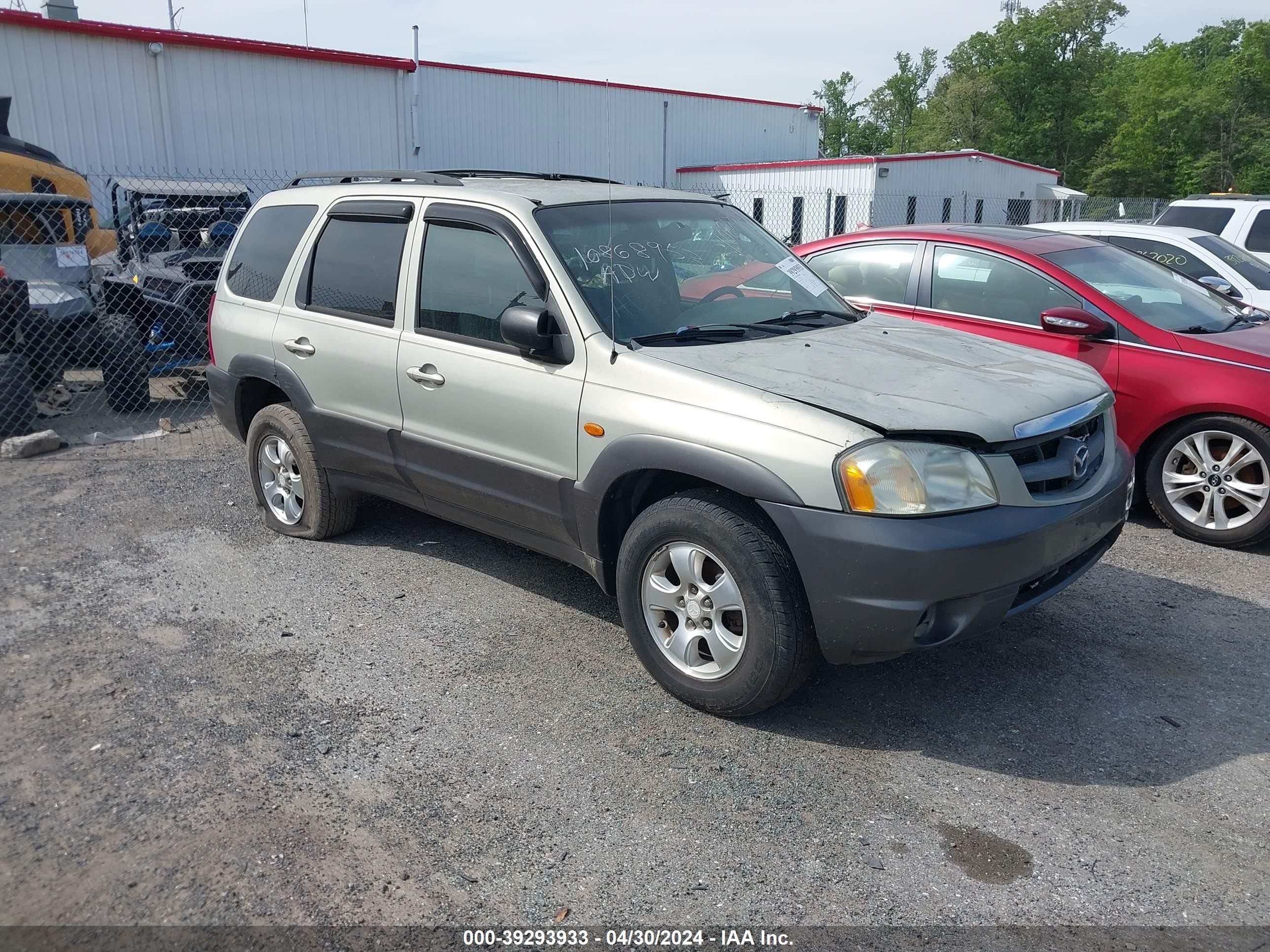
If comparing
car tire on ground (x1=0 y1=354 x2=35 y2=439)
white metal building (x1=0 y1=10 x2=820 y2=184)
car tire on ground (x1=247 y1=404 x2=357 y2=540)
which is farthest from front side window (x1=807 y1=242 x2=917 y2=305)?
white metal building (x1=0 y1=10 x2=820 y2=184)

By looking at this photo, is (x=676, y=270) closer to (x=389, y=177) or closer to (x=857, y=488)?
(x=857, y=488)

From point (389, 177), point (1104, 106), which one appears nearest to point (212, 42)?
point (389, 177)

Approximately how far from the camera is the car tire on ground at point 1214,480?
537 centimetres

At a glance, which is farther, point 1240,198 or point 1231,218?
point 1240,198

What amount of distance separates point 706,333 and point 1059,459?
1441mm

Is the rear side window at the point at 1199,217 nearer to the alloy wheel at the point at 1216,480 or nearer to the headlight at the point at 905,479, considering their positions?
the alloy wheel at the point at 1216,480

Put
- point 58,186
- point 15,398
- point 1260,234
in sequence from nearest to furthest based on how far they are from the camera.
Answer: point 15,398
point 1260,234
point 58,186

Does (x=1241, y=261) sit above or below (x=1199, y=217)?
below

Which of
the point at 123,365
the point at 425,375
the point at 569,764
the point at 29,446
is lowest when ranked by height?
the point at 29,446

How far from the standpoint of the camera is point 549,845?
9.80ft

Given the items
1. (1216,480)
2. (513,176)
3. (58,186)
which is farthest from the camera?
(58,186)

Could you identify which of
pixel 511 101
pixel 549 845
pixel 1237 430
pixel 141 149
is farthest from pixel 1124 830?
pixel 511 101

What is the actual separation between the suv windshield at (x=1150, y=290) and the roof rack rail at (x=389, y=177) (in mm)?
3724

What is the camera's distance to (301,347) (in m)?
5.15
